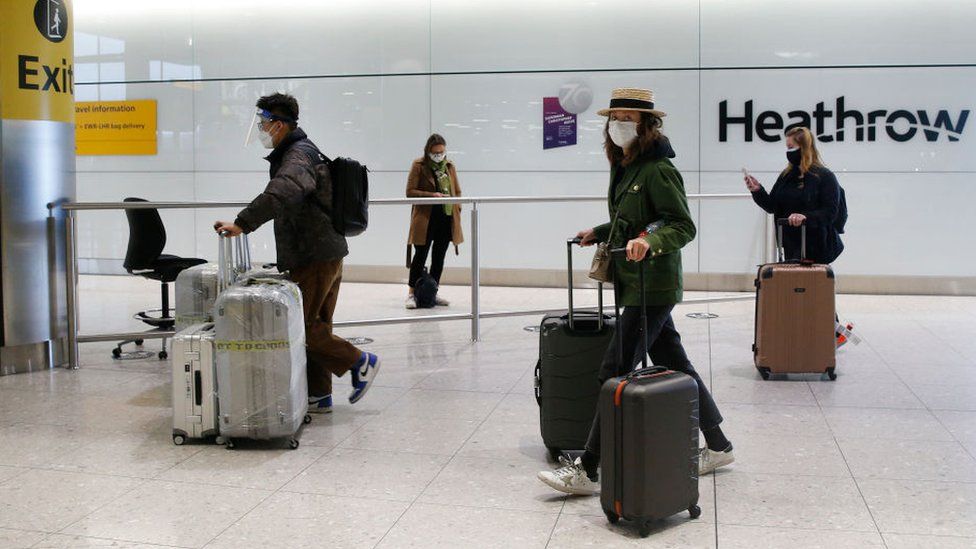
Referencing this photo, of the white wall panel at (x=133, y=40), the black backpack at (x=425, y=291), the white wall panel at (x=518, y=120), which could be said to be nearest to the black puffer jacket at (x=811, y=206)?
the black backpack at (x=425, y=291)

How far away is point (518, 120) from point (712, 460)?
23.7ft

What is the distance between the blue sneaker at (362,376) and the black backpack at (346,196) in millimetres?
715

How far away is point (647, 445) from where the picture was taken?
11.2ft

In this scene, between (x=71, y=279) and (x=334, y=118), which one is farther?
(x=334, y=118)

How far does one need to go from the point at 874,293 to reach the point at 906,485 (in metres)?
6.73

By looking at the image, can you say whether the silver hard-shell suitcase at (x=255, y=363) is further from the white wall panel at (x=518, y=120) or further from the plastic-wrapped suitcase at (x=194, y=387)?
the white wall panel at (x=518, y=120)

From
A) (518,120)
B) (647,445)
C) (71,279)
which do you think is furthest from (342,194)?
(518,120)

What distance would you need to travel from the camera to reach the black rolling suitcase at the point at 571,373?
428 cm

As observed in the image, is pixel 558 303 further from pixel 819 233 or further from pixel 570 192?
pixel 819 233

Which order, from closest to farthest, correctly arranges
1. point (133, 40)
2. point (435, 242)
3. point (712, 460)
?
point (712, 460)
point (435, 242)
point (133, 40)

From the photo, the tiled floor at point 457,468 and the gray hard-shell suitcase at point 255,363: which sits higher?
the gray hard-shell suitcase at point 255,363

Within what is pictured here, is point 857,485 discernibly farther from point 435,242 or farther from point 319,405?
point 435,242

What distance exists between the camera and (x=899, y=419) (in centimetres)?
518

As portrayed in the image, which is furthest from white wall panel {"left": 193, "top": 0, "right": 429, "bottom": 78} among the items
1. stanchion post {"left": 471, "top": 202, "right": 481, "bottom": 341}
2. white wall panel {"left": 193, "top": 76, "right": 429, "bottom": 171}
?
stanchion post {"left": 471, "top": 202, "right": 481, "bottom": 341}
